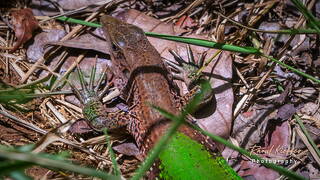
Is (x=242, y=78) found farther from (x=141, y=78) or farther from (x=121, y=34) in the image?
(x=121, y=34)

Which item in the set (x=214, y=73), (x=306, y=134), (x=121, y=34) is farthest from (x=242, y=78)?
(x=121, y=34)

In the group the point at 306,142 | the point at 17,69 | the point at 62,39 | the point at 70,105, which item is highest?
the point at 62,39

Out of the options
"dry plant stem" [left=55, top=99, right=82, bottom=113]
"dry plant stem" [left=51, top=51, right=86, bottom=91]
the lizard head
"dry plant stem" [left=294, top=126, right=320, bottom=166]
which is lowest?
"dry plant stem" [left=294, top=126, right=320, bottom=166]

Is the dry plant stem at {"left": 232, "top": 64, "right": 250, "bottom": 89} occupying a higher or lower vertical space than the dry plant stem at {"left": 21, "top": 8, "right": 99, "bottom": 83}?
lower

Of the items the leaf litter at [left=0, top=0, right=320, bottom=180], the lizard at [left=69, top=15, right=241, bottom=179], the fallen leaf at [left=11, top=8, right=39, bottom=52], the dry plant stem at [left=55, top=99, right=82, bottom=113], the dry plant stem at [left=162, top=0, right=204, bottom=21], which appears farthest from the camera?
the dry plant stem at [left=162, top=0, right=204, bottom=21]

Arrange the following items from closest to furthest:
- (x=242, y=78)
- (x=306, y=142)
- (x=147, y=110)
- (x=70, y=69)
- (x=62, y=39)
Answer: (x=147, y=110)
(x=306, y=142)
(x=242, y=78)
(x=70, y=69)
(x=62, y=39)

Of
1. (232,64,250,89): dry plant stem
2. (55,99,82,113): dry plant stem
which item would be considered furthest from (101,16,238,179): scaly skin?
(232,64,250,89): dry plant stem

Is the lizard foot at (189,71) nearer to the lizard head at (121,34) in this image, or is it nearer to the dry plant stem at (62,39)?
the lizard head at (121,34)

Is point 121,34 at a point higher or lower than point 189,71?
higher

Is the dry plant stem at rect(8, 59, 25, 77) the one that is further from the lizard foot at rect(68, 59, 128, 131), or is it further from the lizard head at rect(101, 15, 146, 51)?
the lizard head at rect(101, 15, 146, 51)
